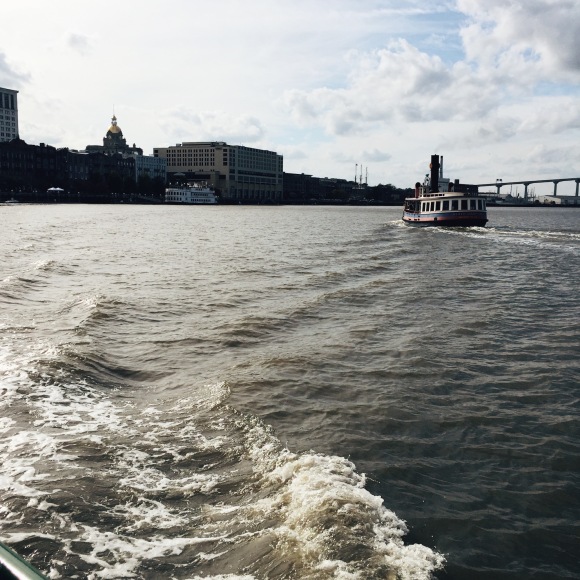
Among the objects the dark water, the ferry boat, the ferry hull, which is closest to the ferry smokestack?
the ferry boat

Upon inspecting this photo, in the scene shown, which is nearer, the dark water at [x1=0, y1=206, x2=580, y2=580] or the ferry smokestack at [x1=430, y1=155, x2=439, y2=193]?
the dark water at [x1=0, y1=206, x2=580, y2=580]

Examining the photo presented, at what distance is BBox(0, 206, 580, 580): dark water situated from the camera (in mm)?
6285

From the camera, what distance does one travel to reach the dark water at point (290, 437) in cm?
629

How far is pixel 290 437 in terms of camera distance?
921cm

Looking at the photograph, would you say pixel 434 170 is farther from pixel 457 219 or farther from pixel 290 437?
pixel 290 437

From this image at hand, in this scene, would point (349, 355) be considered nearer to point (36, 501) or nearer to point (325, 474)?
point (325, 474)

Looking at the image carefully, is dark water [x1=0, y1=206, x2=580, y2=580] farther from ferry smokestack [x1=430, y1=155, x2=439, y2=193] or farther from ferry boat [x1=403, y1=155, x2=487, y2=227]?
ferry smokestack [x1=430, y1=155, x2=439, y2=193]

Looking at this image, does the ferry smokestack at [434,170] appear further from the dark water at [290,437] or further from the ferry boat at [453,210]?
the dark water at [290,437]

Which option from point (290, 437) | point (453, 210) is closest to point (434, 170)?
point (453, 210)

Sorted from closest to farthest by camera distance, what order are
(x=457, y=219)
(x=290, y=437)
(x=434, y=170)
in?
(x=290, y=437), (x=457, y=219), (x=434, y=170)

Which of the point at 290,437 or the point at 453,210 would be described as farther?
the point at 453,210

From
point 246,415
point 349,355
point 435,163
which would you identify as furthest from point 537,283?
point 435,163

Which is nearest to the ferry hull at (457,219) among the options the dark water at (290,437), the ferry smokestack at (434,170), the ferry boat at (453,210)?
the ferry boat at (453,210)

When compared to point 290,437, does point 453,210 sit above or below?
above
